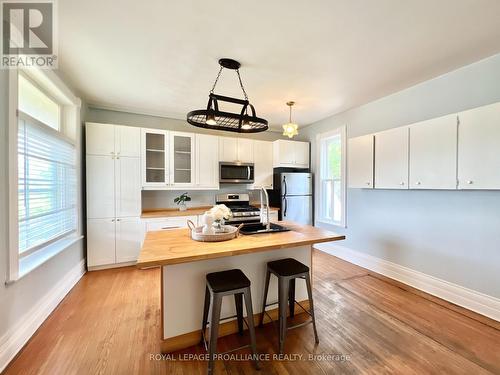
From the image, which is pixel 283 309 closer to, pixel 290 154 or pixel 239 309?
pixel 239 309

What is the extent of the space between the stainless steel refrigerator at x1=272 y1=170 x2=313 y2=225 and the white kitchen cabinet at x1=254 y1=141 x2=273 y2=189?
0.16m

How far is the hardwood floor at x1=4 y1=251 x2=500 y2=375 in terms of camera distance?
63.1 inches

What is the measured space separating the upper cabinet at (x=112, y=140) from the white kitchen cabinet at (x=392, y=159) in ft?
12.0

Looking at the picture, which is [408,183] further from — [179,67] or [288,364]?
[179,67]

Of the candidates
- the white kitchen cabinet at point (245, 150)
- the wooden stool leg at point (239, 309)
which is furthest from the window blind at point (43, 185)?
the white kitchen cabinet at point (245, 150)

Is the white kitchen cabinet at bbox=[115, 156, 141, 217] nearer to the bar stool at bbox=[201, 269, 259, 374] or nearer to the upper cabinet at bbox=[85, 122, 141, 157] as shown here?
the upper cabinet at bbox=[85, 122, 141, 157]

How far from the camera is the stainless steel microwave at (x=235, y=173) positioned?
415cm

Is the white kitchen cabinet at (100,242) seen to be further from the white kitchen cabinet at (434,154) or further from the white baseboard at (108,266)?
the white kitchen cabinet at (434,154)

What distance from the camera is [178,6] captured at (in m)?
1.60

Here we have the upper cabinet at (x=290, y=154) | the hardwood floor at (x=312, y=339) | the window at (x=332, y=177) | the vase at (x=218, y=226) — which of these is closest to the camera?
the hardwood floor at (x=312, y=339)

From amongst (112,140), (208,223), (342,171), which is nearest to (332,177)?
(342,171)

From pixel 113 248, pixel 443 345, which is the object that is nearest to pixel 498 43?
pixel 443 345

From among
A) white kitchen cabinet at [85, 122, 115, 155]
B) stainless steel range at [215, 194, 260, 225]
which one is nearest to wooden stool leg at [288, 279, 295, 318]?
stainless steel range at [215, 194, 260, 225]

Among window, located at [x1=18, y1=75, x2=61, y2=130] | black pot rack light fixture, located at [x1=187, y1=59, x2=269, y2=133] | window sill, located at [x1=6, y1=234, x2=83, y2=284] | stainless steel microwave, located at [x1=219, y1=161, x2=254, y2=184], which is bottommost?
window sill, located at [x1=6, y1=234, x2=83, y2=284]
